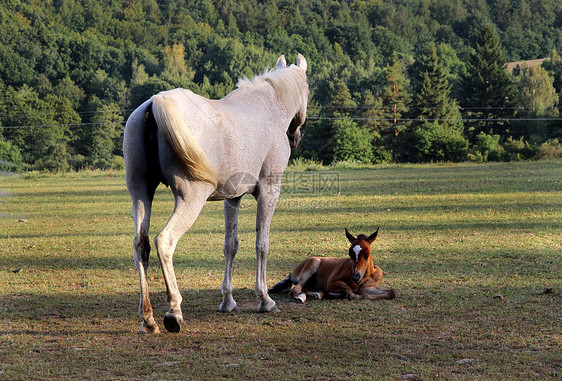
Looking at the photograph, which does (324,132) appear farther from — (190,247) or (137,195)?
(137,195)

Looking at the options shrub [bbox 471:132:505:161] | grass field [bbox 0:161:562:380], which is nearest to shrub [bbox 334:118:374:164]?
shrub [bbox 471:132:505:161]

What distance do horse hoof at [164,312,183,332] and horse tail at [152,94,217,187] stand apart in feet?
4.54

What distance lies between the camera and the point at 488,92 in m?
76.8

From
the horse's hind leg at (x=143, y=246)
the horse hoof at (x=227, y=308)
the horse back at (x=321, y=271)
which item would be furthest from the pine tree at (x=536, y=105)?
the horse's hind leg at (x=143, y=246)

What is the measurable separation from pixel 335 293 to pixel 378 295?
550 mm

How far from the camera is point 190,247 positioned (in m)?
12.6

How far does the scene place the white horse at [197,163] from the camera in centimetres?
611

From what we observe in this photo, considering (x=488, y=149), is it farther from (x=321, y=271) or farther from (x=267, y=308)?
(x=267, y=308)

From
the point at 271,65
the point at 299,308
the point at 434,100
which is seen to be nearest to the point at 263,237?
the point at 299,308

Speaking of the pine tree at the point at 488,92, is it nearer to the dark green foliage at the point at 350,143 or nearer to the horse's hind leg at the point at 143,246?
the dark green foliage at the point at 350,143

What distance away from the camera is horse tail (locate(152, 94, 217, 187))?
19.7 ft

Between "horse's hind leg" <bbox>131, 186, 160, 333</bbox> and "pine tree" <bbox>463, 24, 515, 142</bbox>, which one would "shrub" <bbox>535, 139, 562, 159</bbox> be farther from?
"horse's hind leg" <bbox>131, 186, 160, 333</bbox>

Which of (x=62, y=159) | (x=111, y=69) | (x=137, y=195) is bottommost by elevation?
(x=62, y=159)

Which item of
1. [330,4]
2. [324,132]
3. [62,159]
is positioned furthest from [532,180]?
[330,4]
